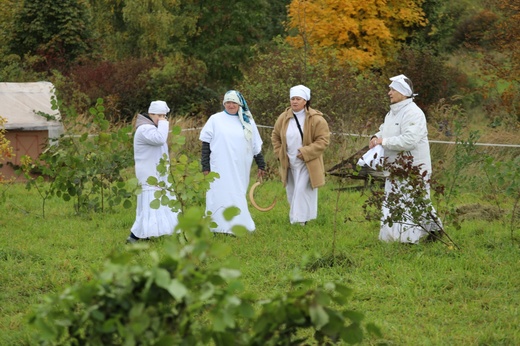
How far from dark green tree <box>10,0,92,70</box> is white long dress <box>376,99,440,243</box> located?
19474 millimetres

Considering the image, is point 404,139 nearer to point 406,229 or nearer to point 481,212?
point 406,229

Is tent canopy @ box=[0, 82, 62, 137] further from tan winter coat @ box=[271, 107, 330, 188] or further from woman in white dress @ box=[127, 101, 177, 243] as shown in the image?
tan winter coat @ box=[271, 107, 330, 188]

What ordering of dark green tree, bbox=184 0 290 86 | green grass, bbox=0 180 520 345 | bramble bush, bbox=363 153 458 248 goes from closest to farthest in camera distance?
green grass, bbox=0 180 520 345 → bramble bush, bbox=363 153 458 248 → dark green tree, bbox=184 0 290 86

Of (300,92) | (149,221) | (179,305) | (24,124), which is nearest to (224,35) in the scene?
(24,124)

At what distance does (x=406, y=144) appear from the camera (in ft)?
31.5

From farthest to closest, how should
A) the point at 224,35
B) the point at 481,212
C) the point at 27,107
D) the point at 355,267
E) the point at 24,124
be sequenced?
the point at 224,35, the point at 27,107, the point at 24,124, the point at 481,212, the point at 355,267

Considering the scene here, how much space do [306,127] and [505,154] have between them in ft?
18.1

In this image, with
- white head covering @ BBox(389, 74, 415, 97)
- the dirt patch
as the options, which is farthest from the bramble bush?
the dirt patch

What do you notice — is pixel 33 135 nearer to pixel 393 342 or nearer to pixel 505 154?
pixel 505 154

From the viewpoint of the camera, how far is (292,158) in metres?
11.2

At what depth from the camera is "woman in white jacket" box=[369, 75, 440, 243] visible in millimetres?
9602

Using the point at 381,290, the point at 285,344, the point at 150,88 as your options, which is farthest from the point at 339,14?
the point at 285,344

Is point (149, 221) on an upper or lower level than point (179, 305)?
lower

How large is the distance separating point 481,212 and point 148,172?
14.2 feet
